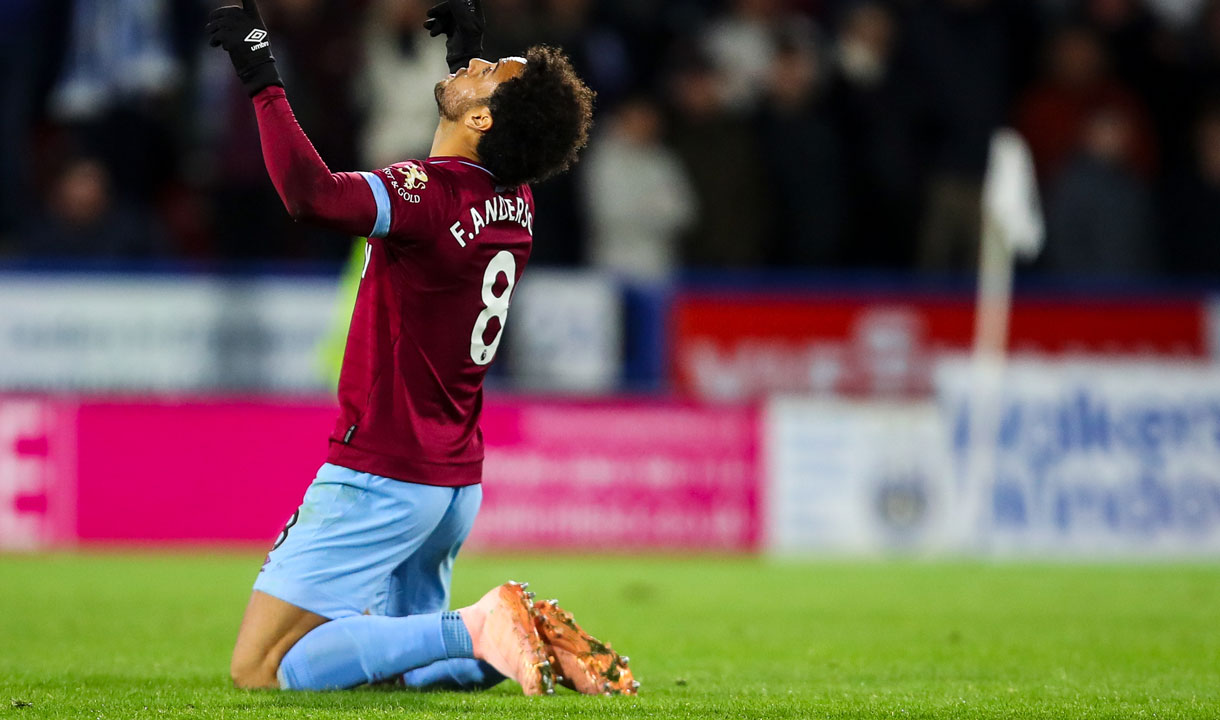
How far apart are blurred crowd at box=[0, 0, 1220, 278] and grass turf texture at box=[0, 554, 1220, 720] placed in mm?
3344

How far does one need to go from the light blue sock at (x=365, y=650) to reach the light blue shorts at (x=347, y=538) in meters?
0.08

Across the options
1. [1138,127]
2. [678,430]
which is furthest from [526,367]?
[1138,127]

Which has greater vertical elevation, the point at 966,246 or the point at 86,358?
the point at 966,246

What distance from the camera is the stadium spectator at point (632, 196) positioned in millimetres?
14773

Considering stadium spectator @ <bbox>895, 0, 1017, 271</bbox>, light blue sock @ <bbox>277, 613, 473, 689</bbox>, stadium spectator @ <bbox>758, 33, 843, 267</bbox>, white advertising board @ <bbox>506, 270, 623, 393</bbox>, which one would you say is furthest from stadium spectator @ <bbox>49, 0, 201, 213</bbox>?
light blue sock @ <bbox>277, 613, 473, 689</bbox>

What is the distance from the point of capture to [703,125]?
15078mm

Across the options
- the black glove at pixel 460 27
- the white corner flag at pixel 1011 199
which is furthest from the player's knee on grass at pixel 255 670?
the white corner flag at pixel 1011 199

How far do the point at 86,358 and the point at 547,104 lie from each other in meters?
8.75

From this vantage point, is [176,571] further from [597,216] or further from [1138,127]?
[1138,127]

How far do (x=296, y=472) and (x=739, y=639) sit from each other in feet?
19.1

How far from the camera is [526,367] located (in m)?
14.1

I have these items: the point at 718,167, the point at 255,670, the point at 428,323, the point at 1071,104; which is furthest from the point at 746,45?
the point at 255,670

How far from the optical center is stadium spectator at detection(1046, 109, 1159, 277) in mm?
15188

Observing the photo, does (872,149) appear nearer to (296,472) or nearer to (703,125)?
(703,125)
